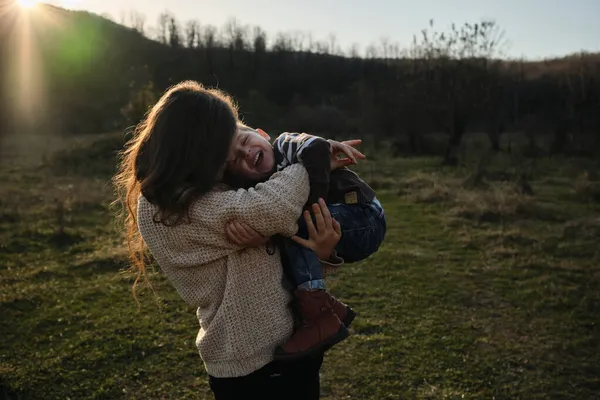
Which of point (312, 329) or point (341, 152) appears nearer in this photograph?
point (312, 329)

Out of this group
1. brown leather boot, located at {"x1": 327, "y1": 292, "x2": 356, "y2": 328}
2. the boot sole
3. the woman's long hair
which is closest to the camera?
the woman's long hair

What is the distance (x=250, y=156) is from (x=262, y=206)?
239mm

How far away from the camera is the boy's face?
159 cm

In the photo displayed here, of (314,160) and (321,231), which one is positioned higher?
(314,160)

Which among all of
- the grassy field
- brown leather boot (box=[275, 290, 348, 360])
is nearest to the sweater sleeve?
brown leather boot (box=[275, 290, 348, 360])

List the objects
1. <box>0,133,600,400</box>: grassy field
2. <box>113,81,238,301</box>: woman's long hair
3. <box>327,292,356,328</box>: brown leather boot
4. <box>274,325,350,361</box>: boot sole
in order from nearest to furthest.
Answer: <box>113,81,238,301</box>: woman's long hair → <box>274,325,350,361</box>: boot sole → <box>327,292,356,328</box>: brown leather boot → <box>0,133,600,400</box>: grassy field

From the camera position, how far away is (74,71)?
1928 inches

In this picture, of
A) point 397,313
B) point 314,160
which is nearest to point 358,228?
point 314,160

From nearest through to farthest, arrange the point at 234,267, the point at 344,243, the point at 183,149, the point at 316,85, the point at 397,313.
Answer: the point at 183,149
the point at 234,267
the point at 344,243
the point at 397,313
the point at 316,85

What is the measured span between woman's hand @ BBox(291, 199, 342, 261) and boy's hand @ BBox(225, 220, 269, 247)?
16cm

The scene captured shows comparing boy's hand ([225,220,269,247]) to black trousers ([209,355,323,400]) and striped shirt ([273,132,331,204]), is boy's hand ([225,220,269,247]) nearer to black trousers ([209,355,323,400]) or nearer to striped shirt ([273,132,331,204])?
striped shirt ([273,132,331,204])

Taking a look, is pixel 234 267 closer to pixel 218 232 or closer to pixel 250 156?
pixel 218 232

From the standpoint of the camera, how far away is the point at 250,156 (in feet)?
5.28

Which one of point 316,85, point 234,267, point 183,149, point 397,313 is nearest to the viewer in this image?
point 183,149
